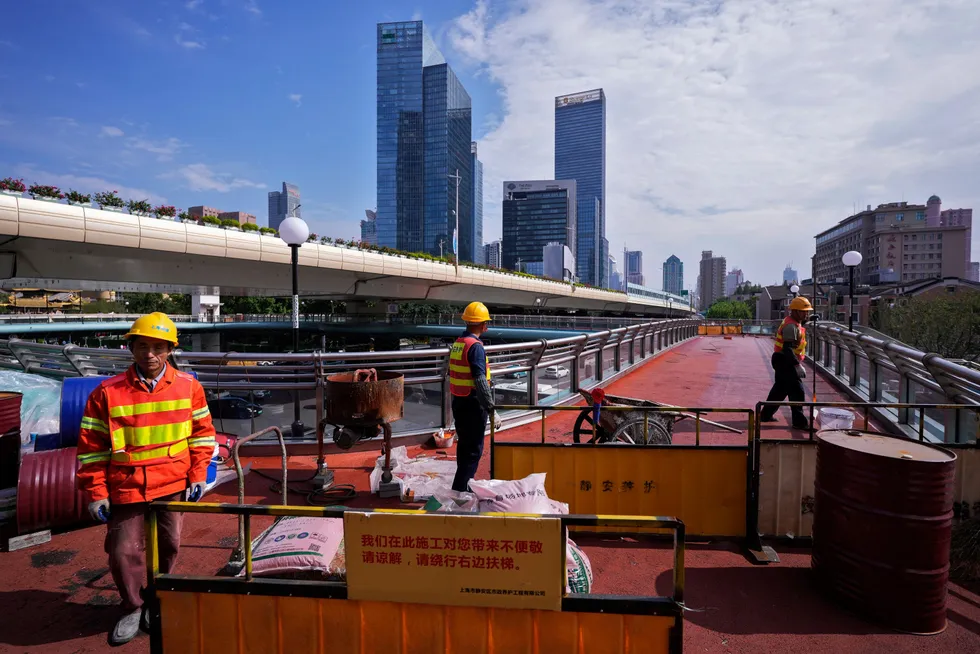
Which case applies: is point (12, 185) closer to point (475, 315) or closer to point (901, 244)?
point (475, 315)

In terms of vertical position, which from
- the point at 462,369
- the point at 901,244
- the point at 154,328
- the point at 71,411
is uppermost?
the point at 901,244

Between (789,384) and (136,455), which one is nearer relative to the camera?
(136,455)

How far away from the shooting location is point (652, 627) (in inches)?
80.8

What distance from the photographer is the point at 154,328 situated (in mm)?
2920

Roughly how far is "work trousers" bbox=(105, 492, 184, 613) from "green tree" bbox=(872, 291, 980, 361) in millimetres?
38103

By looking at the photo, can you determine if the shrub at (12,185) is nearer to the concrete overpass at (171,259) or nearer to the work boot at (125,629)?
the concrete overpass at (171,259)

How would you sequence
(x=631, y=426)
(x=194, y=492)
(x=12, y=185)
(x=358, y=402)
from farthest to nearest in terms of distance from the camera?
1. (x=12, y=185)
2. (x=631, y=426)
3. (x=358, y=402)
4. (x=194, y=492)

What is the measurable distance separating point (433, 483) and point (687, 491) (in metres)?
2.37

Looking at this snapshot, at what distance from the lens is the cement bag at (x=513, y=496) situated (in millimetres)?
3119

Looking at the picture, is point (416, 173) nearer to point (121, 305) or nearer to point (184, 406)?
point (121, 305)

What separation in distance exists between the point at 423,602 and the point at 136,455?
74.6 inches

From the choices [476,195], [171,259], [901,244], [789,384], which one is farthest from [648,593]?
[476,195]

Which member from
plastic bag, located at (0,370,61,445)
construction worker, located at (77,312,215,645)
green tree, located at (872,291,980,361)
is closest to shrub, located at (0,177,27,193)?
plastic bag, located at (0,370,61,445)

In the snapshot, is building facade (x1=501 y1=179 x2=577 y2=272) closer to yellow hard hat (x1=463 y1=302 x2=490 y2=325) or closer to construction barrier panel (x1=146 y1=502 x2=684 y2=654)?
yellow hard hat (x1=463 y1=302 x2=490 y2=325)
